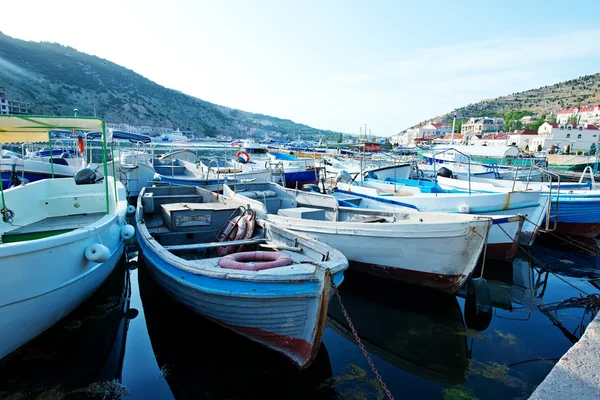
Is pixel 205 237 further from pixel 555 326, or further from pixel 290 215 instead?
pixel 555 326

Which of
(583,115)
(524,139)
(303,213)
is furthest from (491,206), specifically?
(583,115)

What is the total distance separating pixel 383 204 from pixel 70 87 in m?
114

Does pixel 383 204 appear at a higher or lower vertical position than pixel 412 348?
higher

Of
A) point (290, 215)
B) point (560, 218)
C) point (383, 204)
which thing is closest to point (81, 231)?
point (290, 215)

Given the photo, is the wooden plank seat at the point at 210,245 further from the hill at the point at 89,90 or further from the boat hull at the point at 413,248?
the hill at the point at 89,90

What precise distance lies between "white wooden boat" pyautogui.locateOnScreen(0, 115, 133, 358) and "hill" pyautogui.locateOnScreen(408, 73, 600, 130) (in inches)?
5006

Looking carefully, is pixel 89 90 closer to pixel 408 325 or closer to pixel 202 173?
pixel 202 173

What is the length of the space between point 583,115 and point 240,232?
5101 inches

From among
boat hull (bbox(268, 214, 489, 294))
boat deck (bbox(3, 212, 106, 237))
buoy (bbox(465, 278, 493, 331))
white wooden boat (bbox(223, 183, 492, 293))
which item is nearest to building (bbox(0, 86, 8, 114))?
boat deck (bbox(3, 212, 106, 237))

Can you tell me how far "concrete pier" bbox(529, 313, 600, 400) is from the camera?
316cm

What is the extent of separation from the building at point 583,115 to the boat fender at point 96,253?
121m

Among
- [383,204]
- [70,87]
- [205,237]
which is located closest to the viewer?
[205,237]

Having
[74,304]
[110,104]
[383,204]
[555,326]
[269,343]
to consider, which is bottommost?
[555,326]

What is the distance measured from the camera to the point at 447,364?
5473 millimetres
